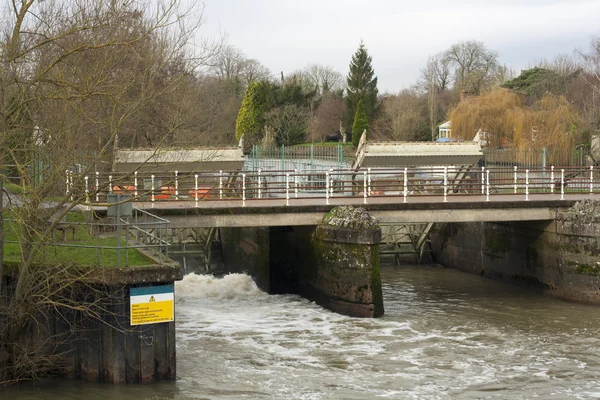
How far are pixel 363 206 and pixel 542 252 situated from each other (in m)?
6.05

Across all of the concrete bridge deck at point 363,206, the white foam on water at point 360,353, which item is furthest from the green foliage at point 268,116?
the white foam on water at point 360,353

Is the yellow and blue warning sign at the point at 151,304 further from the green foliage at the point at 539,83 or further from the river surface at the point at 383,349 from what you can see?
the green foliage at the point at 539,83

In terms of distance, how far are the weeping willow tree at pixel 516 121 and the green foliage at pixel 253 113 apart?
811 inches

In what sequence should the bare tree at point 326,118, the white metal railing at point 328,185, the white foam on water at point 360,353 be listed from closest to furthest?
the white foam on water at point 360,353 → the white metal railing at point 328,185 → the bare tree at point 326,118

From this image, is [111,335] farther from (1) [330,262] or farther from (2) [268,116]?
(2) [268,116]

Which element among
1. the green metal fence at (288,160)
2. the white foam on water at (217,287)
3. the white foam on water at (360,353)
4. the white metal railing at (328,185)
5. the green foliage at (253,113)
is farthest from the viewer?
the green foliage at (253,113)

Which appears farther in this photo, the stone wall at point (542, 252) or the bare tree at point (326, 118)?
the bare tree at point (326, 118)

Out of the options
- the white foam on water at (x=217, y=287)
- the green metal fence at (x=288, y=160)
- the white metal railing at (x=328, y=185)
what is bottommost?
the white foam on water at (x=217, y=287)

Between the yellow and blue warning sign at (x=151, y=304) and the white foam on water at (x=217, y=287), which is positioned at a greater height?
the yellow and blue warning sign at (x=151, y=304)

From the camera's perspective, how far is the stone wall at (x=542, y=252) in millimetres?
24734

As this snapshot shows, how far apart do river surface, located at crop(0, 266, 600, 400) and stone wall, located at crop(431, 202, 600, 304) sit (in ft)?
1.94

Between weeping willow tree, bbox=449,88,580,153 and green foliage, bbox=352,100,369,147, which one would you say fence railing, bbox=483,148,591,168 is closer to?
weeping willow tree, bbox=449,88,580,153

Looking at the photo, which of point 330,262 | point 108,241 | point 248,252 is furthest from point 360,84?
point 108,241

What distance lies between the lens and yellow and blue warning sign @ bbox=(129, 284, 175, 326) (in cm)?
1555
